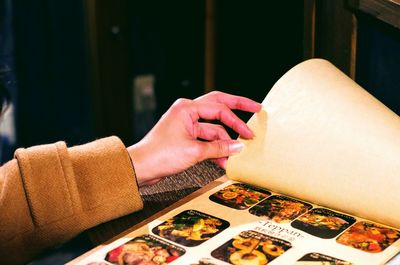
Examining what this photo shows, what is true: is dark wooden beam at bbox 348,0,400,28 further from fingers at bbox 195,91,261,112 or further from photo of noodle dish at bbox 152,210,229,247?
photo of noodle dish at bbox 152,210,229,247

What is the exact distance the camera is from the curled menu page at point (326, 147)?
693 millimetres

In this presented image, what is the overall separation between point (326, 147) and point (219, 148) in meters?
0.20

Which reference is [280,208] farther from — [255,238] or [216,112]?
[216,112]

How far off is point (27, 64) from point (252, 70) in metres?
1.62

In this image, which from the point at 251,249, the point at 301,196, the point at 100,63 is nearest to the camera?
the point at 251,249

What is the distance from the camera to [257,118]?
825mm

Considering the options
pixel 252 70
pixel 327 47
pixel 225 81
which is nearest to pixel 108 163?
pixel 327 47

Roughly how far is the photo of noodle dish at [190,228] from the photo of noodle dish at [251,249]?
0.11 feet

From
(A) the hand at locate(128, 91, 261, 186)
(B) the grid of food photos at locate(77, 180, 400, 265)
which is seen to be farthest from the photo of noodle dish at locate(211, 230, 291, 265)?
(A) the hand at locate(128, 91, 261, 186)

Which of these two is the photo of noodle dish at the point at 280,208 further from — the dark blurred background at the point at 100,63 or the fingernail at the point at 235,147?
the dark blurred background at the point at 100,63

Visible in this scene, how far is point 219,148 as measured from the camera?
2.88ft

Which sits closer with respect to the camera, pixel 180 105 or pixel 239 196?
pixel 239 196

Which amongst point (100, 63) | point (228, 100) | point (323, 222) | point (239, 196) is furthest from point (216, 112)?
point (100, 63)

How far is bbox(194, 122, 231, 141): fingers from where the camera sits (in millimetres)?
933
